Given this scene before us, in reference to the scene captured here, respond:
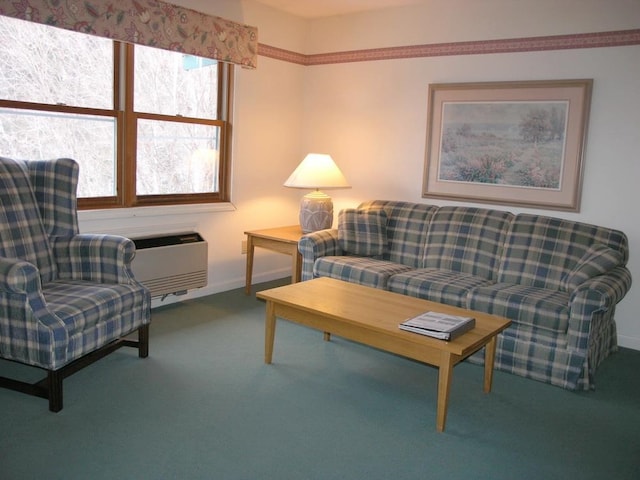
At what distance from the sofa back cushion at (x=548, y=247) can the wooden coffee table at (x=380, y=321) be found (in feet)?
2.86

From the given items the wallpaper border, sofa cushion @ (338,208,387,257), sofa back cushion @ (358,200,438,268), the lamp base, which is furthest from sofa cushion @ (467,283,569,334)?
the wallpaper border

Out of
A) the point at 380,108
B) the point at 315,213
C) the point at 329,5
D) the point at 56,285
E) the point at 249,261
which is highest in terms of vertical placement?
the point at 329,5

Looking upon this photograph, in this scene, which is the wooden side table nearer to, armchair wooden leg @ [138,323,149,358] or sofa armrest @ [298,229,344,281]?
sofa armrest @ [298,229,344,281]

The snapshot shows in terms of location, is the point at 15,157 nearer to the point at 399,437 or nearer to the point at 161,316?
the point at 161,316

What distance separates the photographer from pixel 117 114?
3.82 m

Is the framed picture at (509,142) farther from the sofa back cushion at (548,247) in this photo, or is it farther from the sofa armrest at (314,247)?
the sofa armrest at (314,247)

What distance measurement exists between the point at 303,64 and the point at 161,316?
2.63 m

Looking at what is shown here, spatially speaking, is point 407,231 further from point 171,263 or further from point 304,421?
point 304,421

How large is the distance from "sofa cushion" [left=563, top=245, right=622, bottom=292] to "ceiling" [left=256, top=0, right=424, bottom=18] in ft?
7.69

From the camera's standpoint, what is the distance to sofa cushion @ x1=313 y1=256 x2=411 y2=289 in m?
3.73

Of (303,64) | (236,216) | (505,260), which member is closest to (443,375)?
(505,260)

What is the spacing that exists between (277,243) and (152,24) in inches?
69.8

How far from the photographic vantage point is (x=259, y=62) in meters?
4.71

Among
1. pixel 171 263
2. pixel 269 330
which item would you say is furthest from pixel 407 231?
pixel 171 263
